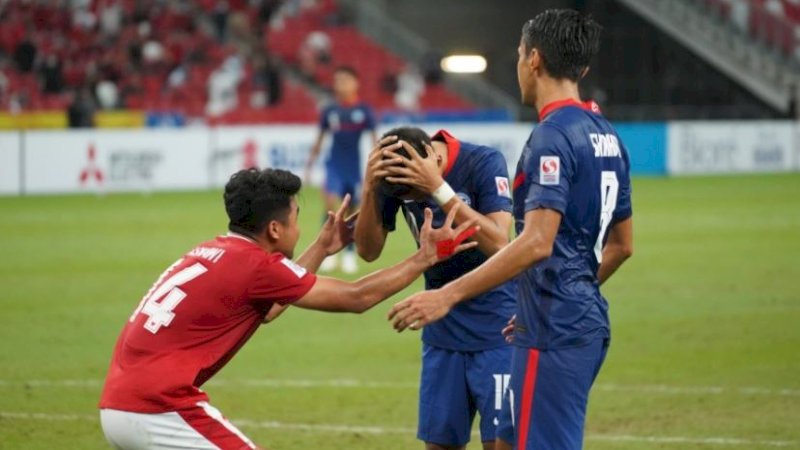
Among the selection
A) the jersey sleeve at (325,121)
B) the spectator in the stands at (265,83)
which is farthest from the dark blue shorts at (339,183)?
the spectator in the stands at (265,83)

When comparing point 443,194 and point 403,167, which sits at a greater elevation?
point 403,167

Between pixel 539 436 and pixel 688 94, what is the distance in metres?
43.3

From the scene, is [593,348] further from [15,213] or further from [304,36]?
[304,36]

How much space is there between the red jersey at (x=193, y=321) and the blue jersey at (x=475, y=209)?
1.01m

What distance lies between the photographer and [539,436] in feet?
17.8

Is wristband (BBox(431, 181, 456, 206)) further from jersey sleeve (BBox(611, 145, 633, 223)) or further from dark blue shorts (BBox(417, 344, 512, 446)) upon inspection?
dark blue shorts (BBox(417, 344, 512, 446))

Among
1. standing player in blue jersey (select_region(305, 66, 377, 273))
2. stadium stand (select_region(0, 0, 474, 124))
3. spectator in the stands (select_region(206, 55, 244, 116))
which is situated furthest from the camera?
spectator in the stands (select_region(206, 55, 244, 116))

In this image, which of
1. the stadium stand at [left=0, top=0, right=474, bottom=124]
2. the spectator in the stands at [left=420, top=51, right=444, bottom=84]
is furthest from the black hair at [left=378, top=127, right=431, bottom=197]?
the spectator in the stands at [left=420, top=51, right=444, bottom=84]

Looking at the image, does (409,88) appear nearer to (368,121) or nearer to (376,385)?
(368,121)

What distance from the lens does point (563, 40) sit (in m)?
5.43

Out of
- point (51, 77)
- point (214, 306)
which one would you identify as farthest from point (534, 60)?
point (51, 77)

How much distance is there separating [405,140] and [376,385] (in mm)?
5061

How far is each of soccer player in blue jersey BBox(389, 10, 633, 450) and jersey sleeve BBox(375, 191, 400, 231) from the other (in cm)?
116

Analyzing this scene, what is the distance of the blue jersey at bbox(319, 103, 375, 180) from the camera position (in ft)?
62.1
